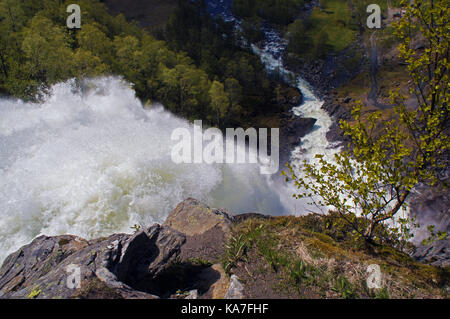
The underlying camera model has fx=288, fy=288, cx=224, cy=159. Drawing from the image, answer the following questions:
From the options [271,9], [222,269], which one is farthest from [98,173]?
[271,9]

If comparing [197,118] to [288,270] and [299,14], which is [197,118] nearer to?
[288,270]

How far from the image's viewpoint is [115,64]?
1533 inches

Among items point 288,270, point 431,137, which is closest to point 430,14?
point 431,137

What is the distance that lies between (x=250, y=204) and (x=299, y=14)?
351 feet

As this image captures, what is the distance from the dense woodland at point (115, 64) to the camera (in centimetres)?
3162

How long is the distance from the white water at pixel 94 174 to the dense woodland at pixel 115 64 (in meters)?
3.81

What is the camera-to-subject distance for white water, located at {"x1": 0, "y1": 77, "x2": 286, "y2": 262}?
17.1 metres

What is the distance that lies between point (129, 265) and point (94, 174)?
1283 centimetres

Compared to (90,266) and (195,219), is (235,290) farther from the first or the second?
(195,219)

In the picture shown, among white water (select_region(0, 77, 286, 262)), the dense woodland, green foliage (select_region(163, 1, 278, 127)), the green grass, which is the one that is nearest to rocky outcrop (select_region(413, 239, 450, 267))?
the green grass

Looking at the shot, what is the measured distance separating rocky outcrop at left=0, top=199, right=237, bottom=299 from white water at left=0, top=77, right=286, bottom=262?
528 cm
